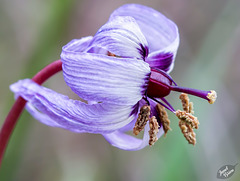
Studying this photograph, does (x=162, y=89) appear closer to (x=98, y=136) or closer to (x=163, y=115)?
(x=163, y=115)

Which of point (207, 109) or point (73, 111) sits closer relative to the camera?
point (73, 111)

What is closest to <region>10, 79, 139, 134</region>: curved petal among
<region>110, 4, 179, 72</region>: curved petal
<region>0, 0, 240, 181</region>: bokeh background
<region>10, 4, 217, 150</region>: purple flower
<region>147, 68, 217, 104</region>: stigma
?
<region>10, 4, 217, 150</region>: purple flower

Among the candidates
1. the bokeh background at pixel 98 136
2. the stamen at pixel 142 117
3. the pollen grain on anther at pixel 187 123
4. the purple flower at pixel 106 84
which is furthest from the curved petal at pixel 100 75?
the bokeh background at pixel 98 136

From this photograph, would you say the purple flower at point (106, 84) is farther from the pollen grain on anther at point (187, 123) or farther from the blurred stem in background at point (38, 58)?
the blurred stem in background at point (38, 58)

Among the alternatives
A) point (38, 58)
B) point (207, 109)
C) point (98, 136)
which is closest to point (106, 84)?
point (38, 58)

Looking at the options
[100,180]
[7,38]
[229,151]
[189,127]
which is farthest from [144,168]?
[189,127]

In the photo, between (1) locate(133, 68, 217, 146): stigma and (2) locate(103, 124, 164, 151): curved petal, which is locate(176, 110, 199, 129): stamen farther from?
(2) locate(103, 124, 164, 151): curved petal
